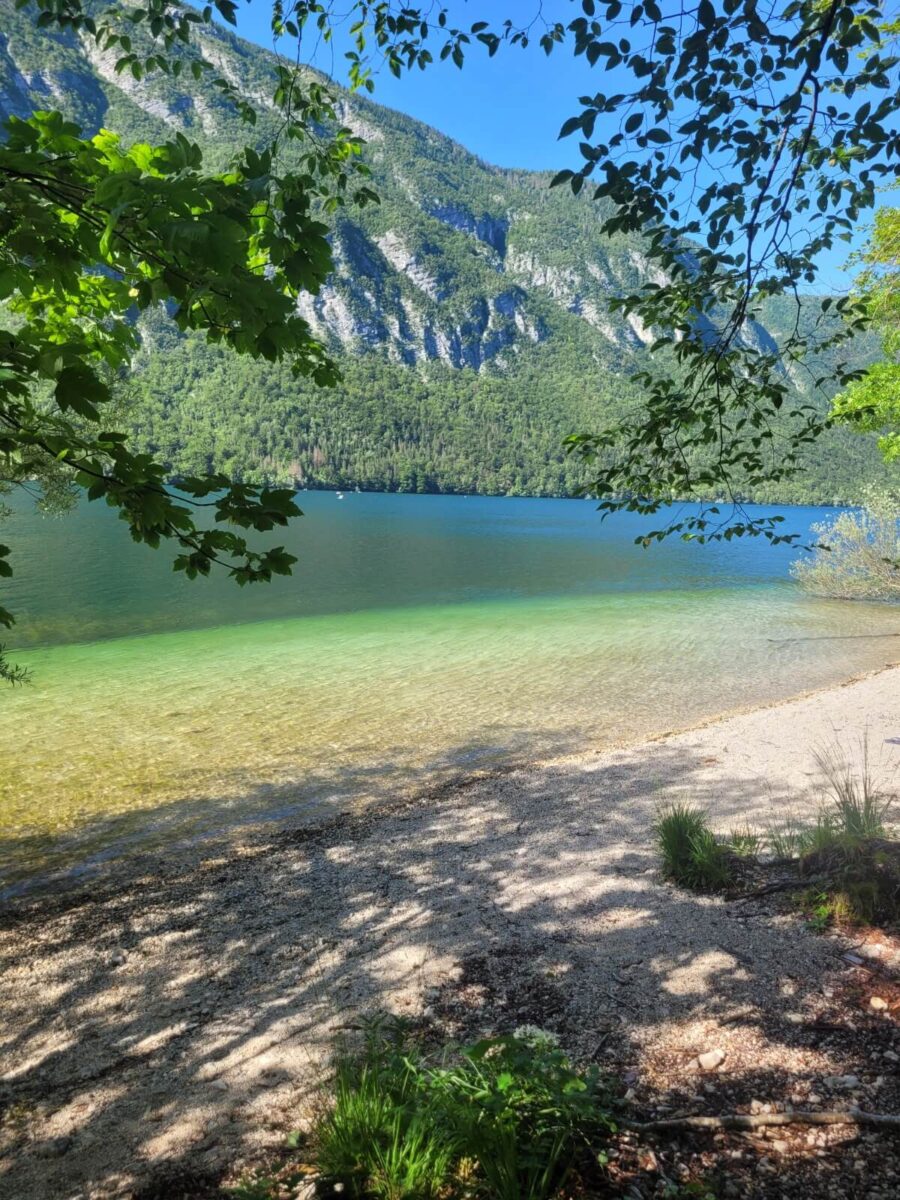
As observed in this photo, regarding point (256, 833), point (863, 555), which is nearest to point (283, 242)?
point (256, 833)

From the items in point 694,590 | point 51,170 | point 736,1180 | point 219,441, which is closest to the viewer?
point 51,170

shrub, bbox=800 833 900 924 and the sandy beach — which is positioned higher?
shrub, bbox=800 833 900 924

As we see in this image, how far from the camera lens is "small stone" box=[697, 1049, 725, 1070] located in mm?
3267

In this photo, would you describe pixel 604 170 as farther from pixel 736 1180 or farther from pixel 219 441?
pixel 219 441

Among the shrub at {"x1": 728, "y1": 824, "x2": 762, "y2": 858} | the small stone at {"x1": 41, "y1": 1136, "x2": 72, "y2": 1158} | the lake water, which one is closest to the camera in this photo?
the small stone at {"x1": 41, "y1": 1136, "x2": 72, "y2": 1158}

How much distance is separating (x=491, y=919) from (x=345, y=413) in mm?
204710

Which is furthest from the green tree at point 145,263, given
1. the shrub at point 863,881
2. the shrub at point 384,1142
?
the shrub at point 863,881

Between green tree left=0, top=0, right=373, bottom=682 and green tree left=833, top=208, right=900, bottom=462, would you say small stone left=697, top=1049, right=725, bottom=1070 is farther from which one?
green tree left=833, top=208, right=900, bottom=462

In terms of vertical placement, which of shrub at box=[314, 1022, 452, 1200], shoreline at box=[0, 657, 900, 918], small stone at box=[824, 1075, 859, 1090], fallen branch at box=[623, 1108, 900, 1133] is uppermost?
shrub at box=[314, 1022, 452, 1200]

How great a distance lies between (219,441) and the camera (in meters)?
162

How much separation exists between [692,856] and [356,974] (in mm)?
2892

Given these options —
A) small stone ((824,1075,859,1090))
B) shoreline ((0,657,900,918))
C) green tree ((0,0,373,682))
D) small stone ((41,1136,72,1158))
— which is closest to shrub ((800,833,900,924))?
small stone ((824,1075,859,1090))

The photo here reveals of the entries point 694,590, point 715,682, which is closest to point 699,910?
point 715,682

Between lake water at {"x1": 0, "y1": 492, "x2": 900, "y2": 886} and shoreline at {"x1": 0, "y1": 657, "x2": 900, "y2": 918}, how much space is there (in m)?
0.20
